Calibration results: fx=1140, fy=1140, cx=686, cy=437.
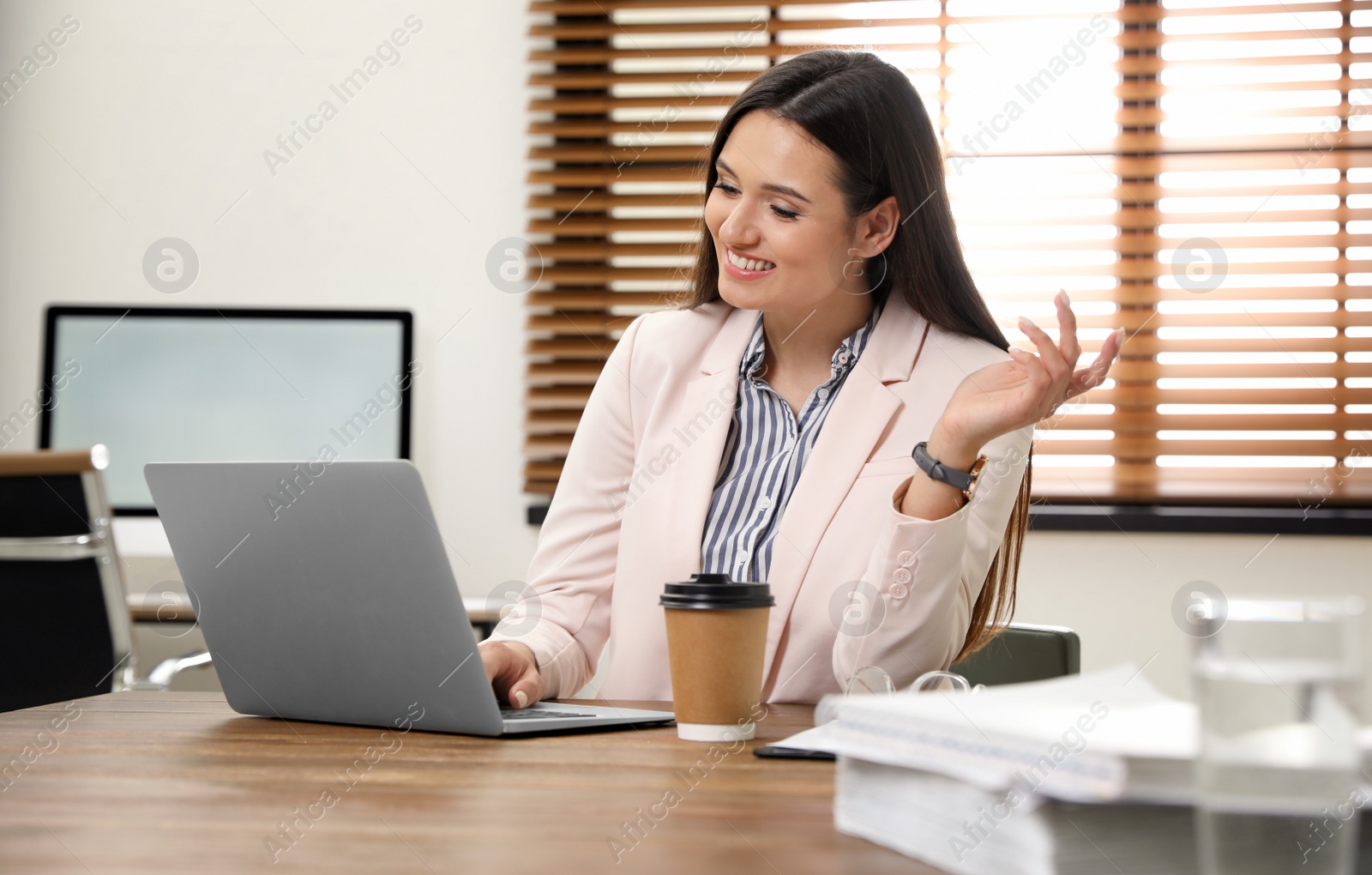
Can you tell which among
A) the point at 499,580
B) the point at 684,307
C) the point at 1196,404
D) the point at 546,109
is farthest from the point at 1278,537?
the point at 546,109

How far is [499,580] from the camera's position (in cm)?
261

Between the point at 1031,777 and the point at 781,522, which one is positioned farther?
the point at 781,522

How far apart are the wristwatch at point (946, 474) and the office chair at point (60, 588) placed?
1.30 m

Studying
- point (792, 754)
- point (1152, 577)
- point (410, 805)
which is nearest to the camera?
point (410, 805)

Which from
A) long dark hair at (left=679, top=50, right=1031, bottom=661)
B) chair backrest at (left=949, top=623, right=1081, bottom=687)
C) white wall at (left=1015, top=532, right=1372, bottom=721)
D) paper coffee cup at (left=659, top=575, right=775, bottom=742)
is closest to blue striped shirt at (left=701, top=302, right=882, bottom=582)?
long dark hair at (left=679, top=50, right=1031, bottom=661)

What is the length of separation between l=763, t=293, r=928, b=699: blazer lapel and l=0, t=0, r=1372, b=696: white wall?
1.33 m

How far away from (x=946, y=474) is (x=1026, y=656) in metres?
0.36

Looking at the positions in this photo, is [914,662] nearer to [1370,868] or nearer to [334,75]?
[1370,868]

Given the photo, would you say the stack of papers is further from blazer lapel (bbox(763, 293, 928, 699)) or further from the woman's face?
the woman's face

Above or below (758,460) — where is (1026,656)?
below

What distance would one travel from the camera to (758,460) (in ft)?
4.90

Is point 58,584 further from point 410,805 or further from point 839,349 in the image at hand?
point 410,805

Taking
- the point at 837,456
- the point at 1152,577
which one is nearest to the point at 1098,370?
the point at 837,456

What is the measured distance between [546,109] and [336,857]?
7.50 feet
